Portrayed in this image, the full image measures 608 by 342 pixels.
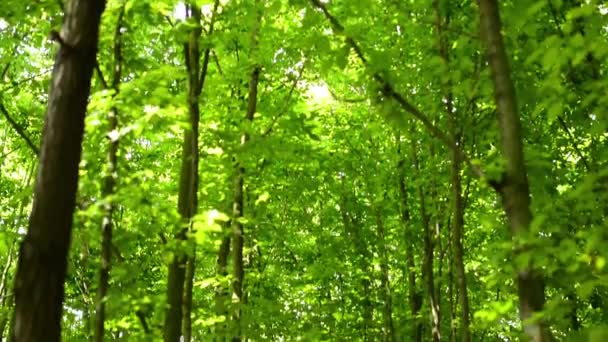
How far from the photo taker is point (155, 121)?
4785 mm

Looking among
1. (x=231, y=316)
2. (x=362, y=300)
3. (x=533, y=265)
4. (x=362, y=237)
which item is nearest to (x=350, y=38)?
(x=533, y=265)

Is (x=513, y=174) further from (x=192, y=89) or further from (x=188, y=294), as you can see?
(x=188, y=294)

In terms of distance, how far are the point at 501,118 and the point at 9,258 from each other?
16.5 meters

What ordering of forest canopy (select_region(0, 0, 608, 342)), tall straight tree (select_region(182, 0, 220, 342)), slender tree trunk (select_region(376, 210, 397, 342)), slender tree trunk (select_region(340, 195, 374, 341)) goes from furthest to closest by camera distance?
1. slender tree trunk (select_region(340, 195, 374, 341))
2. slender tree trunk (select_region(376, 210, 397, 342))
3. tall straight tree (select_region(182, 0, 220, 342))
4. forest canopy (select_region(0, 0, 608, 342))

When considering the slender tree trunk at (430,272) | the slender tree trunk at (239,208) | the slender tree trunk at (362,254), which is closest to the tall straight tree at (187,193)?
the slender tree trunk at (239,208)

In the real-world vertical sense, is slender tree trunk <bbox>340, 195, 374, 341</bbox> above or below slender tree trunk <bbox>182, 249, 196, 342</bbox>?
above

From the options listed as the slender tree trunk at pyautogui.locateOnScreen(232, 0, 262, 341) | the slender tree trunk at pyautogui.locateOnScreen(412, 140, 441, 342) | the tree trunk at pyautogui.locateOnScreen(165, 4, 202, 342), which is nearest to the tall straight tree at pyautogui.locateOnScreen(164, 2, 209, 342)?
the tree trunk at pyautogui.locateOnScreen(165, 4, 202, 342)

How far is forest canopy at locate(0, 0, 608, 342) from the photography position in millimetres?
2568

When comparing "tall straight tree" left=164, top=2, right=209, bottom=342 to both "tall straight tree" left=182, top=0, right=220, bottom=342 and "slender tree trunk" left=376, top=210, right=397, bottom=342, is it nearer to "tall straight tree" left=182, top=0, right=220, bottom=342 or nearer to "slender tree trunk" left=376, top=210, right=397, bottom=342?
"tall straight tree" left=182, top=0, right=220, bottom=342

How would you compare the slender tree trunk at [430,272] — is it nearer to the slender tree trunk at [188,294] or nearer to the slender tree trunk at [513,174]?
the slender tree trunk at [188,294]

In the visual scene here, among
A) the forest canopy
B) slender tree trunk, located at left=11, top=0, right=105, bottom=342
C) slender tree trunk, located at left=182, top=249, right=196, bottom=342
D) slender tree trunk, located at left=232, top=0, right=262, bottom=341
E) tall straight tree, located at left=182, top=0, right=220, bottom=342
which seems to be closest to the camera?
slender tree trunk, located at left=11, top=0, right=105, bottom=342

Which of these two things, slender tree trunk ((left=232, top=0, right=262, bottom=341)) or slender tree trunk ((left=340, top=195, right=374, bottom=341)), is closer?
slender tree trunk ((left=232, top=0, right=262, bottom=341))

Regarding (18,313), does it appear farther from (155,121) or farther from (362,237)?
(362,237)

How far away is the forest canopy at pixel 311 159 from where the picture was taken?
2.57 meters
